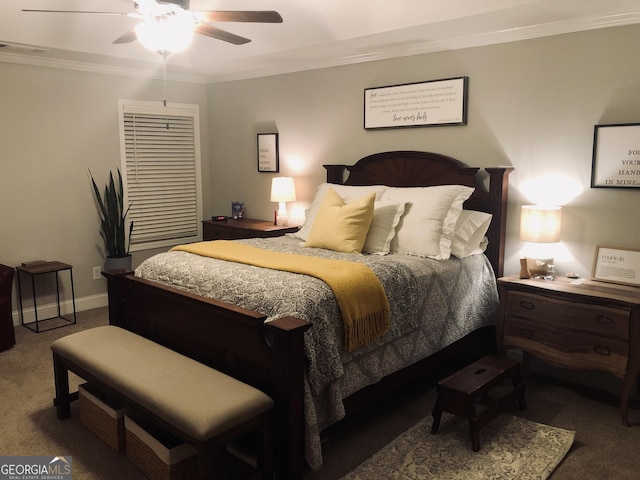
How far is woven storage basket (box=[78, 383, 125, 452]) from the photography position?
8.41 ft

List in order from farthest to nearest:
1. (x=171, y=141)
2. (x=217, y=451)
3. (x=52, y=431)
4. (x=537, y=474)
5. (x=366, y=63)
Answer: (x=171, y=141) → (x=366, y=63) → (x=52, y=431) → (x=537, y=474) → (x=217, y=451)

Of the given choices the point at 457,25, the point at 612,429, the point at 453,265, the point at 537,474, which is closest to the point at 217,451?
the point at 537,474

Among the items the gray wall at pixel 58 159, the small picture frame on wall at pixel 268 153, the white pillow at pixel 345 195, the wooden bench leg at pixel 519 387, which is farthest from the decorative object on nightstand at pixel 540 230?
the gray wall at pixel 58 159

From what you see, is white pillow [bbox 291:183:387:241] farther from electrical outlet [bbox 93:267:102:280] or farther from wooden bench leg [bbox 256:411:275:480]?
electrical outlet [bbox 93:267:102:280]

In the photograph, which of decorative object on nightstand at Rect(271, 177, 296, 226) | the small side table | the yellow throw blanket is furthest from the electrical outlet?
the yellow throw blanket

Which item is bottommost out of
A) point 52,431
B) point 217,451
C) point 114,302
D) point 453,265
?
point 52,431

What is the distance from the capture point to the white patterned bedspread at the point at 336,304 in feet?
7.86

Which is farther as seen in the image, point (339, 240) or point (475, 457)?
point (339, 240)

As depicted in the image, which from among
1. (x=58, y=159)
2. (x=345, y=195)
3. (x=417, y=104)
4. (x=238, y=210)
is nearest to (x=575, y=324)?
(x=345, y=195)

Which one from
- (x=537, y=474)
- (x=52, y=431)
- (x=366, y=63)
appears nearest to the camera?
(x=537, y=474)

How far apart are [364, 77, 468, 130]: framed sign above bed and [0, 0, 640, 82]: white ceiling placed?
27 centimetres

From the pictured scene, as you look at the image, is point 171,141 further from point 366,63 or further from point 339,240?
point 339,240

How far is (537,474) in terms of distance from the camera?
2.42m

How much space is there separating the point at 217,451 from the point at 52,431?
1.29 metres
